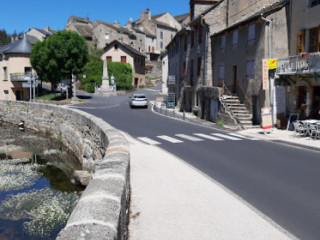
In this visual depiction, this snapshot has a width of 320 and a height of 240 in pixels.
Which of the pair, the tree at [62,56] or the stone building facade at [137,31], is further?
the stone building facade at [137,31]

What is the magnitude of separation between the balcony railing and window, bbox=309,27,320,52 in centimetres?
101

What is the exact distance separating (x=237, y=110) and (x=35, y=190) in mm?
14499

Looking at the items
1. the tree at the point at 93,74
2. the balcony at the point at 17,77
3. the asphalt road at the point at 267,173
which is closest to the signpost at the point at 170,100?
the asphalt road at the point at 267,173

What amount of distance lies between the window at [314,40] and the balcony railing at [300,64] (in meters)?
1.01

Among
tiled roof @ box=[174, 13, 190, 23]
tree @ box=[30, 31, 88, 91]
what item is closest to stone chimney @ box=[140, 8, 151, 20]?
tiled roof @ box=[174, 13, 190, 23]

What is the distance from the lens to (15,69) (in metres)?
46.0

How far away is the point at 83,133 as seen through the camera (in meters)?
16.5

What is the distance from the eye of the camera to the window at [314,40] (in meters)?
16.7

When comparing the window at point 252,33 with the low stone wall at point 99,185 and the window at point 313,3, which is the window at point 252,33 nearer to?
the window at point 313,3

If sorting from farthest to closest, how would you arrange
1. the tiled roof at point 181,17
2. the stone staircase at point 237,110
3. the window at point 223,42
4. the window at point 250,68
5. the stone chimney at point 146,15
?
→ 1. the tiled roof at point 181,17
2. the stone chimney at point 146,15
3. the window at point 223,42
4. the window at point 250,68
5. the stone staircase at point 237,110

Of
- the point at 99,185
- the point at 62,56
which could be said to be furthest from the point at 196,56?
the point at 99,185

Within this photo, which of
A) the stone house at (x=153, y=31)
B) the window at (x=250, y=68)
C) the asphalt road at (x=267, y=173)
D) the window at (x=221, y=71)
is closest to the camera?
the asphalt road at (x=267, y=173)

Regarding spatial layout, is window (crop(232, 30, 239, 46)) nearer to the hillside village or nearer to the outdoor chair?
the hillside village

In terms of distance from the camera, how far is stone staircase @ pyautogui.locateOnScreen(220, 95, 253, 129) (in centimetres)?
2012
